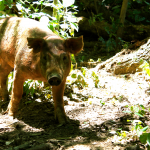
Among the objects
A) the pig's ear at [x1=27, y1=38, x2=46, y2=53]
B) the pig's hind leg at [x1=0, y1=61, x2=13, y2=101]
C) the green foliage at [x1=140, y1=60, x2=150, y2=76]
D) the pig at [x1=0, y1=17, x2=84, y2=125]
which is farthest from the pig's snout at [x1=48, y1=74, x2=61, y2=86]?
the green foliage at [x1=140, y1=60, x2=150, y2=76]

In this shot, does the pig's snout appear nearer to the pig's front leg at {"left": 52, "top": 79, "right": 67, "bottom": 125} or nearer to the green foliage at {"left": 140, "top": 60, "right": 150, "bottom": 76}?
the pig's front leg at {"left": 52, "top": 79, "right": 67, "bottom": 125}

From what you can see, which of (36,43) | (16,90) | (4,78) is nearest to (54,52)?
(36,43)

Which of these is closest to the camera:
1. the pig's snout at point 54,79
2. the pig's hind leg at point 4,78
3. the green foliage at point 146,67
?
the pig's snout at point 54,79

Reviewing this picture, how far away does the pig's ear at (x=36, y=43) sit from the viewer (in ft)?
9.52

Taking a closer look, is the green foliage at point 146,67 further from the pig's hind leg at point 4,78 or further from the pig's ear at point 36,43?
the pig's hind leg at point 4,78

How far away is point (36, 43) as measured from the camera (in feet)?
9.65

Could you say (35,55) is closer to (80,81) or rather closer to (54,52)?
(54,52)

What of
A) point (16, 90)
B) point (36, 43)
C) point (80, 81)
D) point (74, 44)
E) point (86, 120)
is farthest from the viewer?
point (80, 81)

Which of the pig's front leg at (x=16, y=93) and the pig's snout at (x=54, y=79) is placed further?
the pig's front leg at (x=16, y=93)

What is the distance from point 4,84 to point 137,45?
3325 millimetres

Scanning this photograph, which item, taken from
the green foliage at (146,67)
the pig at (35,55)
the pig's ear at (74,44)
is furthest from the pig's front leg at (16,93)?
the green foliage at (146,67)

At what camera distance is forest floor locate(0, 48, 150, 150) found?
2334 mm

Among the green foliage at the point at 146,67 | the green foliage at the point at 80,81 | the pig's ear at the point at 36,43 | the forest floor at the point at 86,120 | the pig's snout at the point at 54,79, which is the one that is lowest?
the forest floor at the point at 86,120

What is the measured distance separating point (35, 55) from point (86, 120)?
1205 mm
